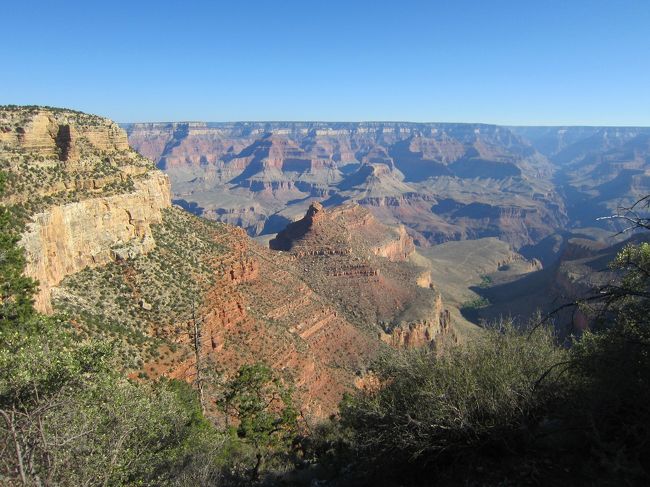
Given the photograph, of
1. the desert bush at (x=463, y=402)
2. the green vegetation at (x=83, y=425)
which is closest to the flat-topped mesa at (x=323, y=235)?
the green vegetation at (x=83, y=425)

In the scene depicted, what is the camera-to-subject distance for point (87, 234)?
32.5 metres

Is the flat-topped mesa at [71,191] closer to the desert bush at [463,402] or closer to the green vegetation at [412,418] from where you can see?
the green vegetation at [412,418]

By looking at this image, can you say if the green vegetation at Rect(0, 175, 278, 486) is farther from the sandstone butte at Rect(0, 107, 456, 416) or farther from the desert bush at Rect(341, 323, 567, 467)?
the sandstone butte at Rect(0, 107, 456, 416)

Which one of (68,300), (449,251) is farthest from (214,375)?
(449,251)

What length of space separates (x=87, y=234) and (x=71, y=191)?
324cm

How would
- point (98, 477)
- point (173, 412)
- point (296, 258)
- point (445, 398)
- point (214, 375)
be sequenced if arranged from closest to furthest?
point (98, 477) < point (445, 398) < point (173, 412) < point (214, 375) < point (296, 258)

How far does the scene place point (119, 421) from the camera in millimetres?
13719

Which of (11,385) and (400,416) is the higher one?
(11,385)

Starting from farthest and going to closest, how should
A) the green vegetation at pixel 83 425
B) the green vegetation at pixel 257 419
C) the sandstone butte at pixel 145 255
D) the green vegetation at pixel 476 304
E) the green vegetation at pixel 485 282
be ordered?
the green vegetation at pixel 485 282 → the green vegetation at pixel 476 304 → the sandstone butte at pixel 145 255 → the green vegetation at pixel 257 419 → the green vegetation at pixel 83 425

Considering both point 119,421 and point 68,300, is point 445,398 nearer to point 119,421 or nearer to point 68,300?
point 119,421

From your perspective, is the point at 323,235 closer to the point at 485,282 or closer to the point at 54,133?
the point at 54,133

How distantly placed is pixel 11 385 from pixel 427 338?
62236mm

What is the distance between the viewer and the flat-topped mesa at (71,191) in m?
28.7

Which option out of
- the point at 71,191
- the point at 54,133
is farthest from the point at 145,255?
the point at 54,133
